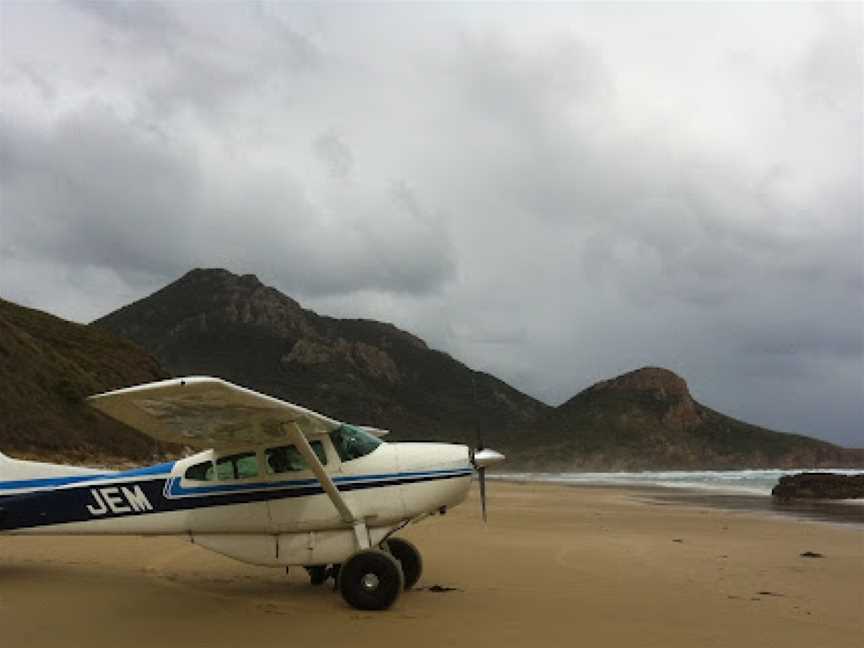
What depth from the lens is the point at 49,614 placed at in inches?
299

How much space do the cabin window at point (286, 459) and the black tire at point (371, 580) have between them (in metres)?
1.42

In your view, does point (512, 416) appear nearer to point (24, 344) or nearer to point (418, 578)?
point (24, 344)

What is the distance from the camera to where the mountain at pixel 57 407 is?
3444 centimetres

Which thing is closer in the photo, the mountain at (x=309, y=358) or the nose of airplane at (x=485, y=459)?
the nose of airplane at (x=485, y=459)

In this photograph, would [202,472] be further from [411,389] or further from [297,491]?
[411,389]

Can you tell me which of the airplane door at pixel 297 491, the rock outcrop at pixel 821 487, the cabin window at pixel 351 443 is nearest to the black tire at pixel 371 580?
the airplane door at pixel 297 491

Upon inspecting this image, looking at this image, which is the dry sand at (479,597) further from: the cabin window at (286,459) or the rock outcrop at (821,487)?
the rock outcrop at (821,487)

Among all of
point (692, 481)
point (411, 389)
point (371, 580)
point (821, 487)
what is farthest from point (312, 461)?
point (411, 389)

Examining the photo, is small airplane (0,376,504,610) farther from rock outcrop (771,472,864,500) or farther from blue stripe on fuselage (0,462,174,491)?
rock outcrop (771,472,864,500)

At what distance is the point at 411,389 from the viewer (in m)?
149

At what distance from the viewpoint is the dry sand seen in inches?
271

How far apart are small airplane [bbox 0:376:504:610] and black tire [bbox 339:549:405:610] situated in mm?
129

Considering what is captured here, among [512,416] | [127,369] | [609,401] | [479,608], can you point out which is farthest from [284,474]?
[512,416]

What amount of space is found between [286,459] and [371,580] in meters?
1.92
